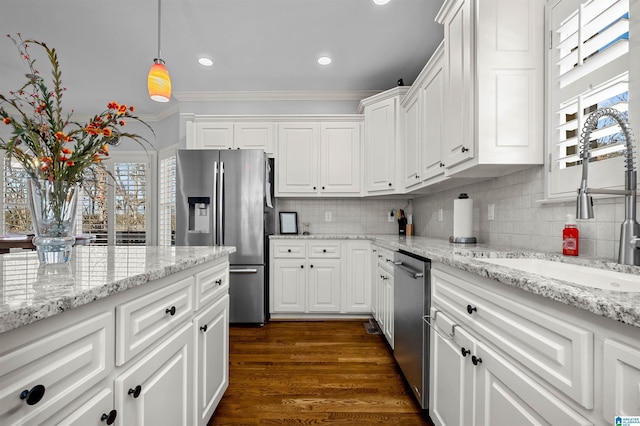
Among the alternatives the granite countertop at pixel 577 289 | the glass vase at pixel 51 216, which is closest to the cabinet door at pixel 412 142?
the granite countertop at pixel 577 289

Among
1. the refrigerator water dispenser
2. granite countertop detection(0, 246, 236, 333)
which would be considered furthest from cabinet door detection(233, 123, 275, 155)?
granite countertop detection(0, 246, 236, 333)

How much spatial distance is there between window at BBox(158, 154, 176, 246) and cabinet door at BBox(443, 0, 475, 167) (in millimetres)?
3959

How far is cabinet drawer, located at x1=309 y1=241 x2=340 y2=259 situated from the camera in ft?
10.7

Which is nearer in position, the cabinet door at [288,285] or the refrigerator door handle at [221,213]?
the refrigerator door handle at [221,213]

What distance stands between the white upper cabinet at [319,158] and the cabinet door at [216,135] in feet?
1.99

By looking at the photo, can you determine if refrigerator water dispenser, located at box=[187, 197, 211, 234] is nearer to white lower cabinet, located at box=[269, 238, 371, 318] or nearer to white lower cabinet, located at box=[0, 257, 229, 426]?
white lower cabinet, located at box=[269, 238, 371, 318]

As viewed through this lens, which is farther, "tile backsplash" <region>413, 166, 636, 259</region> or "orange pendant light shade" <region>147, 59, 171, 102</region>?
"orange pendant light shade" <region>147, 59, 171, 102</region>

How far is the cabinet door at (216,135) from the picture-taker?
358cm

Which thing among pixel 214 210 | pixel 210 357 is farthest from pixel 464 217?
pixel 214 210

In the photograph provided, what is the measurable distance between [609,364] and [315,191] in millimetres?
3138

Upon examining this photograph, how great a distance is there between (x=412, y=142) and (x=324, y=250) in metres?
1.42

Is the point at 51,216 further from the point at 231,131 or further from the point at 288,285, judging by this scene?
the point at 231,131

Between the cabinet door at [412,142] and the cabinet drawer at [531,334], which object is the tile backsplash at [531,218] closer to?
the cabinet door at [412,142]

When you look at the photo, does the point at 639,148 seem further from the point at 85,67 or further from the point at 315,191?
the point at 85,67
